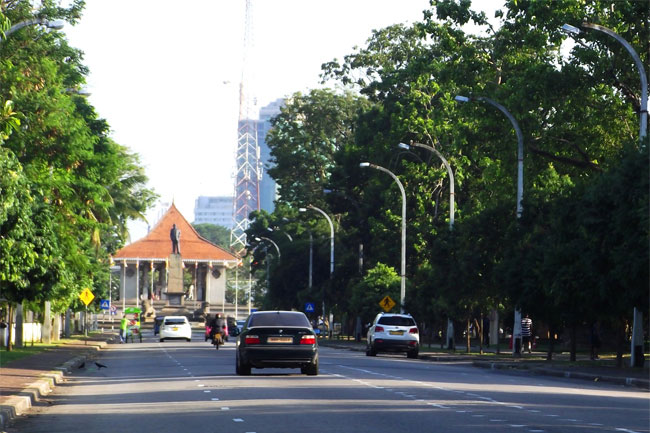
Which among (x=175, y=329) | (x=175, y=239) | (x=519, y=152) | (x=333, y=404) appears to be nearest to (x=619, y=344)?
(x=519, y=152)

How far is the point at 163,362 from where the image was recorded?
40.9 metres

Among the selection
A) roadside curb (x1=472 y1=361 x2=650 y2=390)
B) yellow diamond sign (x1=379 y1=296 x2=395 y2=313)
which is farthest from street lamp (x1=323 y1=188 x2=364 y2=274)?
roadside curb (x1=472 y1=361 x2=650 y2=390)

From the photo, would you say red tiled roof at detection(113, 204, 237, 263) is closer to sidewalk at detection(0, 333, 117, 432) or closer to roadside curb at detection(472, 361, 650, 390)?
sidewalk at detection(0, 333, 117, 432)

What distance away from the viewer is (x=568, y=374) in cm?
3441

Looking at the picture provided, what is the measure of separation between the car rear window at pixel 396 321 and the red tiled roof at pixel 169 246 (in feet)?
362

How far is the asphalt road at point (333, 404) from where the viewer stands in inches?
664

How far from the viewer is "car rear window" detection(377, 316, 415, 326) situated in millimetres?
50344

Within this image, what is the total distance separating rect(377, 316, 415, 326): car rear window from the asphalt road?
17571 mm

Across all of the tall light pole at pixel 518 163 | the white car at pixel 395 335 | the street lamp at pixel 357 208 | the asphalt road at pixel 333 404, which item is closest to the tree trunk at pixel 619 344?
the asphalt road at pixel 333 404

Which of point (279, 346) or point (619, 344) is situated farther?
point (619, 344)

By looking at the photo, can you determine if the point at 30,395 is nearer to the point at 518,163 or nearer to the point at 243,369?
the point at 243,369

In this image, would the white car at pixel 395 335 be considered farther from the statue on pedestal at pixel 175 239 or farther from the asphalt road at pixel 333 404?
the statue on pedestal at pixel 175 239

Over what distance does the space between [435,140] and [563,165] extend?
22.0m

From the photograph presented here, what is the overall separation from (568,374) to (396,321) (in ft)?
53.8
